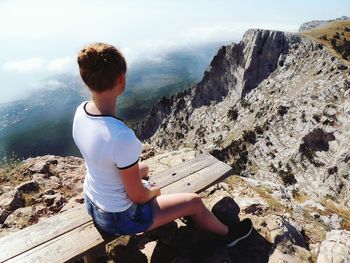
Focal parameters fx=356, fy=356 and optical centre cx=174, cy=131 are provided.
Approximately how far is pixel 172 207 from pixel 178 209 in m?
0.12

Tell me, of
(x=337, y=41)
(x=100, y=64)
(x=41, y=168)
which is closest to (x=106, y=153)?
(x=100, y=64)

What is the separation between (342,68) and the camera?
52.3 meters

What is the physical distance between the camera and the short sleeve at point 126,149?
4898 mm

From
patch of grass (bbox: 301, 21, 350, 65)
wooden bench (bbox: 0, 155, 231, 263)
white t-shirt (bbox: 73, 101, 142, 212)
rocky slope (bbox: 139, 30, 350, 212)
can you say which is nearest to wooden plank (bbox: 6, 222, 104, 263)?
wooden bench (bbox: 0, 155, 231, 263)

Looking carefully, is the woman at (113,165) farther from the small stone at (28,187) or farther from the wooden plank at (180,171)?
the small stone at (28,187)

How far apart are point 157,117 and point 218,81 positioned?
3151cm

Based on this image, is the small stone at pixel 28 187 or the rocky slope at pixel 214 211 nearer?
the rocky slope at pixel 214 211

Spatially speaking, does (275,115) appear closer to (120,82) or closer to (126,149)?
(120,82)

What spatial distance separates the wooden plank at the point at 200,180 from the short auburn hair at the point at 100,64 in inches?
134

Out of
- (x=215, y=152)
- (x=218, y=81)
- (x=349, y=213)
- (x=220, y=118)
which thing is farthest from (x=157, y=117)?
(x=349, y=213)

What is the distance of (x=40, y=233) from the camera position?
6426mm

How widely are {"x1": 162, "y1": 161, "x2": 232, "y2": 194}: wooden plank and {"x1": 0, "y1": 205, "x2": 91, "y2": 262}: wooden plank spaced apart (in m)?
1.83

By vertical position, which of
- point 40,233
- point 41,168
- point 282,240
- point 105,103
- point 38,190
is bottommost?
point 41,168

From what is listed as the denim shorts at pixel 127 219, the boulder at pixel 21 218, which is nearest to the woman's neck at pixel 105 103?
the denim shorts at pixel 127 219
